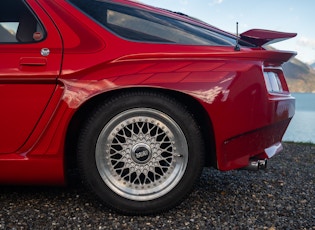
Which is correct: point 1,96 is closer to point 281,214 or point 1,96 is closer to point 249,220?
point 249,220

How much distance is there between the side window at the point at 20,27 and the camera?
7.50ft

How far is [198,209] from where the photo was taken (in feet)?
7.85

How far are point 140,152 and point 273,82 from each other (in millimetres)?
1153

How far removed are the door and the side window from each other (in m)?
0.04

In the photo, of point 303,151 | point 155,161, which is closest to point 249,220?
point 155,161

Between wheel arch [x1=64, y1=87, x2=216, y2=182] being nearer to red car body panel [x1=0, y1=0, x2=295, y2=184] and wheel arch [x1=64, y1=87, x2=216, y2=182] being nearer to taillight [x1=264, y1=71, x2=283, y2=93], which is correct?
red car body panel [x1=0, y1=0, x2=295, y2=184]

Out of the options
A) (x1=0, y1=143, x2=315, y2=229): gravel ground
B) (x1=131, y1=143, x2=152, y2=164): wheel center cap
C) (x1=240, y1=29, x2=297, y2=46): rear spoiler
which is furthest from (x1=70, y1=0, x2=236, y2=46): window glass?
(x1=0, y1=143, x2=315, y2=229): gravel ground

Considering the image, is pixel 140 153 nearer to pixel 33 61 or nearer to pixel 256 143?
pixel 256 143

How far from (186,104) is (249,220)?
88cm

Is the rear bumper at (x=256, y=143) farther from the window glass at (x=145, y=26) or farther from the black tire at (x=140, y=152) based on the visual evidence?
the window glass at (x=145, y=26)

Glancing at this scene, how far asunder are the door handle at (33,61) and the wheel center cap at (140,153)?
82 centimetres

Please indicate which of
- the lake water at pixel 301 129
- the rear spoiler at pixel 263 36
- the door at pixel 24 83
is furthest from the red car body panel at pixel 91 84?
the lake water at pixel 301 129

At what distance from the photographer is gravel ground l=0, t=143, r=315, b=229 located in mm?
2131

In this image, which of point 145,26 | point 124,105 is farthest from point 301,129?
→ point 124,105
